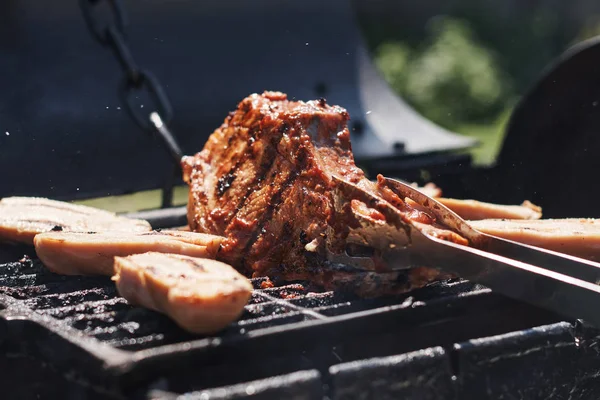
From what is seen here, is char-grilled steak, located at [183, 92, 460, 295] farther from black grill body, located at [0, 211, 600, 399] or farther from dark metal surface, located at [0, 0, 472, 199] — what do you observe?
dark metal surface, located at [0, 0, 472, 199]

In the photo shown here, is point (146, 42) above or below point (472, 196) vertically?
above

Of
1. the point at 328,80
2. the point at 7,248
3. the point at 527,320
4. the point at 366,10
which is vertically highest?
the point at 366,10

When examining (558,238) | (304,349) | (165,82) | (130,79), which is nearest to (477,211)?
(558,238)

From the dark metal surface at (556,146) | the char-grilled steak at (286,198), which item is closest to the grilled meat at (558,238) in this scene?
the char-grilled steak at (286,198)

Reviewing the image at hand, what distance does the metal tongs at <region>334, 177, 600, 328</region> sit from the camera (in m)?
2.39

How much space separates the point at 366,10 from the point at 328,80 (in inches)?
478

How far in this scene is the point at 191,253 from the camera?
2.94m

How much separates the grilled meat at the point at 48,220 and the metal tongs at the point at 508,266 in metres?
1.24

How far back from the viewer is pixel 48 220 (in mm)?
3510

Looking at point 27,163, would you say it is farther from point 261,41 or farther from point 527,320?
point 527,320

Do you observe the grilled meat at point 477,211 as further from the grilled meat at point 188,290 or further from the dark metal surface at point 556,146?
the grilled meat at point 188,290

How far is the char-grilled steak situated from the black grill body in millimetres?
94

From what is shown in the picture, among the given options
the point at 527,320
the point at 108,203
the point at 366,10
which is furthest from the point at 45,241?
the point at 366,10

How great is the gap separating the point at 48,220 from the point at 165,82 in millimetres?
2115
